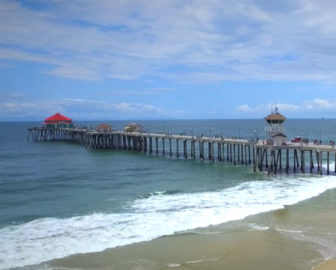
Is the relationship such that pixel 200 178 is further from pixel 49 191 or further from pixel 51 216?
pixel 51 216

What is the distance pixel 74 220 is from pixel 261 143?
2284cm

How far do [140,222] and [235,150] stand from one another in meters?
46.6

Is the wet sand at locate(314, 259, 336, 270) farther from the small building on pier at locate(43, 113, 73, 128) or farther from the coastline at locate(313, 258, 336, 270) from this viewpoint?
the small building on pier at locate(43, 113, 73, 128)

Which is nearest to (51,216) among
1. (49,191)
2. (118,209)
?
(118,209)

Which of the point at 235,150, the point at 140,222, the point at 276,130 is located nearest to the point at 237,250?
the point at 140,222

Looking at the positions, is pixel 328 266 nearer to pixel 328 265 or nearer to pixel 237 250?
pixel 328 265

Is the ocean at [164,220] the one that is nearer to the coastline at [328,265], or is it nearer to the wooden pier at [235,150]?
the coastline at [328,265]

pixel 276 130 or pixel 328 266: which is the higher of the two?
pixel 276 130

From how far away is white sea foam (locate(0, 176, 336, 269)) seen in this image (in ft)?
57.0

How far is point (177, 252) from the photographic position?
656 inches

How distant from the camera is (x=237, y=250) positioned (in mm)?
16734

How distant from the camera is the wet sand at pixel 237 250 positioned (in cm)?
1523

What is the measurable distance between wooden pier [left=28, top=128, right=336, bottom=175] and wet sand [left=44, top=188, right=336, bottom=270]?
16.8 m

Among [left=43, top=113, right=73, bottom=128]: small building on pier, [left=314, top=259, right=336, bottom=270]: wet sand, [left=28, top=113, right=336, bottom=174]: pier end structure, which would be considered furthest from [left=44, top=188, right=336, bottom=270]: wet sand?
[left=43, top=113, right=73, bottom=128]: small building on pier
